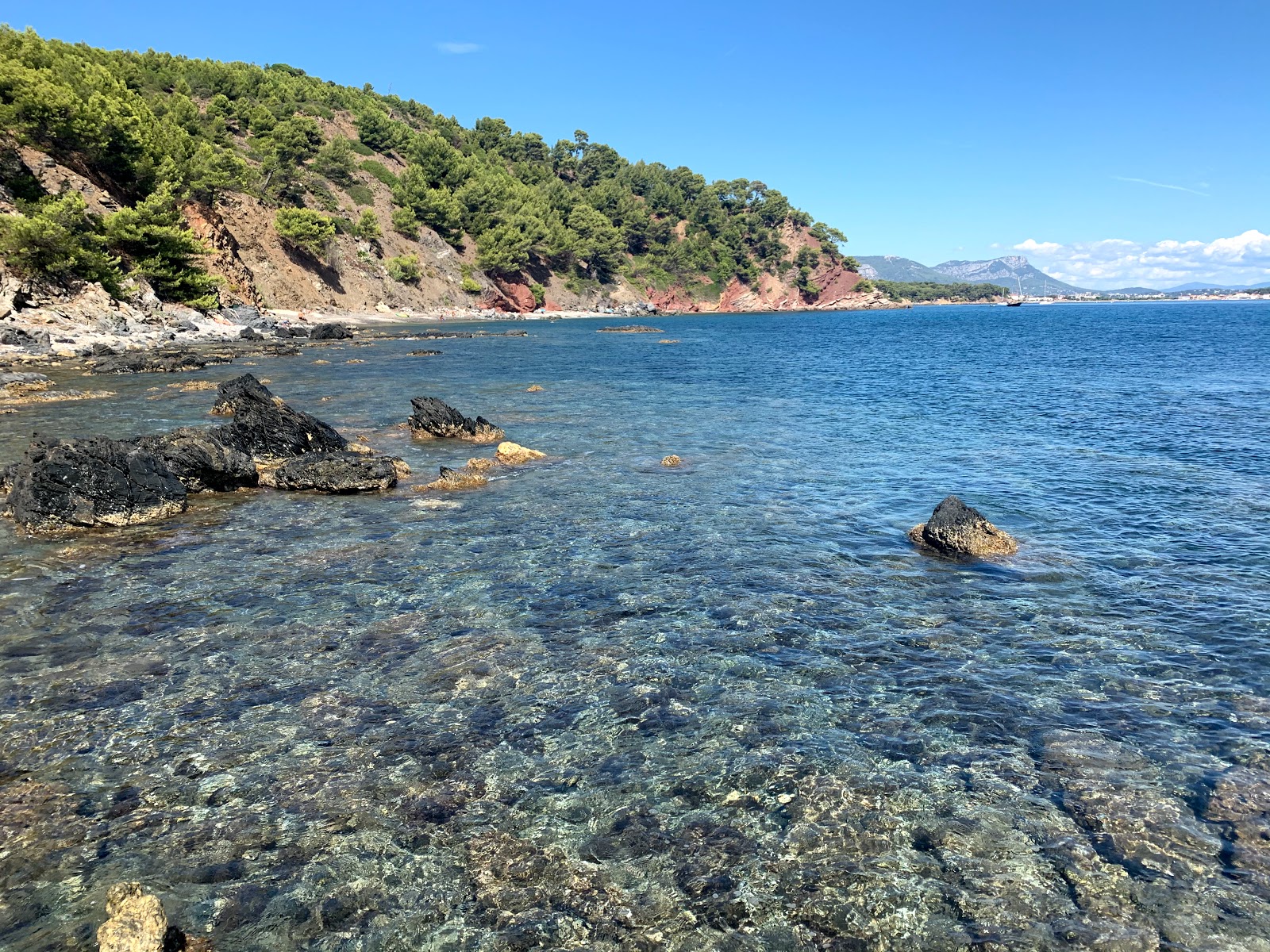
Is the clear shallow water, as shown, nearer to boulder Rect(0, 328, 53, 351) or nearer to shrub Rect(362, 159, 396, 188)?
boulder Rect(0, 328, 53, 351)

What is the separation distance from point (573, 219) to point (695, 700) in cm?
18943

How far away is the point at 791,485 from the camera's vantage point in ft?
69.6

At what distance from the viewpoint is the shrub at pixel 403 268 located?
406 feet

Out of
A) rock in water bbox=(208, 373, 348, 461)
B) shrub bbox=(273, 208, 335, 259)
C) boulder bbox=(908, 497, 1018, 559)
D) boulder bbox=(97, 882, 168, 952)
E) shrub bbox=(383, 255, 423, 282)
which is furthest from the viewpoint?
shrub bbox=(383, 255, 423, 282)

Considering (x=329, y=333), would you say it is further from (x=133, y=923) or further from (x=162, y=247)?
(x=133, y=923)

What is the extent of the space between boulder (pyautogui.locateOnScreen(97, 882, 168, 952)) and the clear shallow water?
483 millimetres

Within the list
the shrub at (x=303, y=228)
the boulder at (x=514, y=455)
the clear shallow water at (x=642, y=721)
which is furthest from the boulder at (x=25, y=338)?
the shrub at (x=303, y=228)

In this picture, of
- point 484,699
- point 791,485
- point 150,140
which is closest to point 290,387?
point 791,485

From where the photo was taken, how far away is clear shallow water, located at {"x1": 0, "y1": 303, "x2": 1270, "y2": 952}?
6.07 m

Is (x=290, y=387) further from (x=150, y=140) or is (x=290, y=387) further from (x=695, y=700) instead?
(x=150, y=140)

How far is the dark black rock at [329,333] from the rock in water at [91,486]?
196 feet

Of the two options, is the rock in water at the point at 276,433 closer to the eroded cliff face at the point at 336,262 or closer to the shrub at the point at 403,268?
the eroded cliff face at the point at 336,262

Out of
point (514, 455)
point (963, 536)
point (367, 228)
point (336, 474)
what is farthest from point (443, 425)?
point (367, 228)

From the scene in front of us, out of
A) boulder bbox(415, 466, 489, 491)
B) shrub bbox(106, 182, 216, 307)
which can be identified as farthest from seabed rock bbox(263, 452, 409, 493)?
shrub bbox(106, 182, 216, 307)
